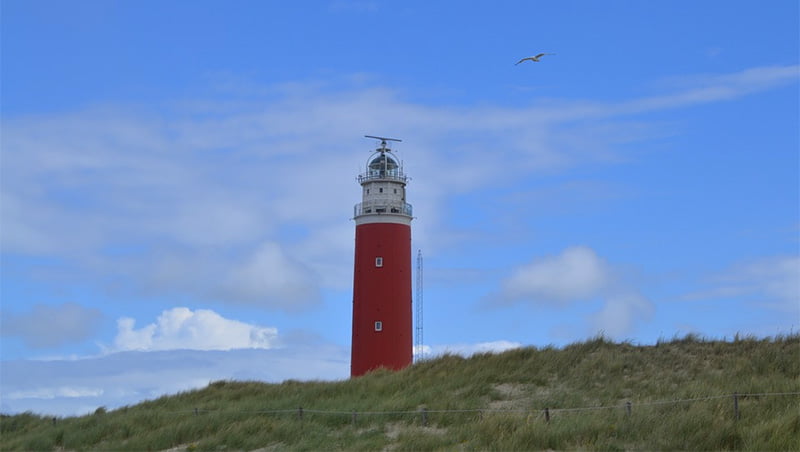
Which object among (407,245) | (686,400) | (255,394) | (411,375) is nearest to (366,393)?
(411,375)

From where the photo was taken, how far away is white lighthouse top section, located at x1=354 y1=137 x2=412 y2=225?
36.8m

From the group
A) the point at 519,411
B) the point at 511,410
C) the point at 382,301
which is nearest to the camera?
the point at 519,411

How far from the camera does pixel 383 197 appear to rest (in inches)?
1469

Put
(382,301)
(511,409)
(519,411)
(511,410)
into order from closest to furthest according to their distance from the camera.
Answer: (519,411) → (511,410) → (511,409) → (382,301)

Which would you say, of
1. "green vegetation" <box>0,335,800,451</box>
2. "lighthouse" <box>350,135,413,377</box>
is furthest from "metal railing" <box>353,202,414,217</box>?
"green vegetation" <box>0,335,800,451</box>

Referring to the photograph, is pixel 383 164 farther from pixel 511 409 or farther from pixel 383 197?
pixel 511 409

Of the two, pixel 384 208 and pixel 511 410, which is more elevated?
pixel 384 208

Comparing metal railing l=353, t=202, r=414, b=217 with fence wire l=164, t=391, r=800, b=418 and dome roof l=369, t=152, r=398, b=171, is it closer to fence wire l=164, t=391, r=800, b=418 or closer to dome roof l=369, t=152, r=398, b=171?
dome roof l=369, t=152, r=398, b=171

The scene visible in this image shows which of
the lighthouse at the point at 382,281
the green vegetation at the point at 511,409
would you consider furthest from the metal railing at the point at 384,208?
the green vegetation at the point at 511,409

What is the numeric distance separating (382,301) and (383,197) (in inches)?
187

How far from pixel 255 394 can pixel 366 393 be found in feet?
17.3

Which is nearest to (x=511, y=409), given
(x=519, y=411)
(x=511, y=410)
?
(x=511, y=410)

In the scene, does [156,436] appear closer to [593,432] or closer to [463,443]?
[463,443]

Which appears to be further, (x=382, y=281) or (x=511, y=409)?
(x=382, y=281)
